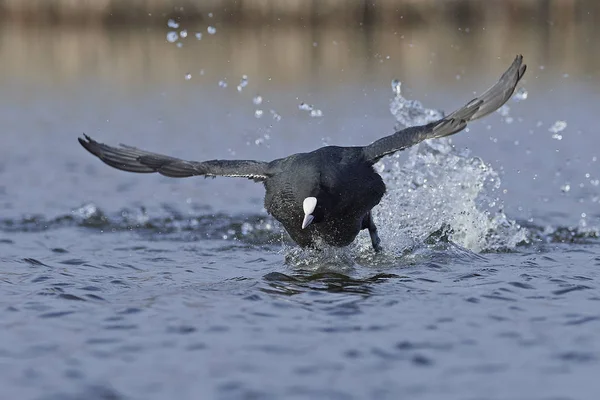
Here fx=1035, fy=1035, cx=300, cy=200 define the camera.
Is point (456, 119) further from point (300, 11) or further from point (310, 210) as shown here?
point (300, 11)

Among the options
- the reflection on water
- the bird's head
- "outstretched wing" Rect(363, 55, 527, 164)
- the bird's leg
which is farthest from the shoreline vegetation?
the bird's head

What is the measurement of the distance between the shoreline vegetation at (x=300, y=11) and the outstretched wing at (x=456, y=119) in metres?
17.9

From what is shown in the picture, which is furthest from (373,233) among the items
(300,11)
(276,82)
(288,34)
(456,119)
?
(300,11)

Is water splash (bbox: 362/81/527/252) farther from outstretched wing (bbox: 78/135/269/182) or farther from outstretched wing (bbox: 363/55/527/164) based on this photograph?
outstretched wing (bbox: 78/135/269/182)

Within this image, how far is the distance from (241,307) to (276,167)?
133 cm

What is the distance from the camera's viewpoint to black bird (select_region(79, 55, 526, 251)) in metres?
6.79

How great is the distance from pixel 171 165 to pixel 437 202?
2.64 m

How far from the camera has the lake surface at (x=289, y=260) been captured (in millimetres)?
4863

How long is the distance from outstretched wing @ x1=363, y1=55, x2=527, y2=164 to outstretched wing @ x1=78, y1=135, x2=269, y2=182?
2.64ft

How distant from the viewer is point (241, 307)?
241 inches

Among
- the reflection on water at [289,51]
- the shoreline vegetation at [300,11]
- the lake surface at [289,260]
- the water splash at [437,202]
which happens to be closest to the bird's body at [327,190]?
the lake surface at [289,260]

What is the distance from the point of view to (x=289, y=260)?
7.65m

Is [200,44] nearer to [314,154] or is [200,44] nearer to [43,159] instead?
[43,159]

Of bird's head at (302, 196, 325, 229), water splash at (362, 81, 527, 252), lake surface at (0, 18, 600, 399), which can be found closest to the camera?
lake surface at (0, 18, 600, 399)
